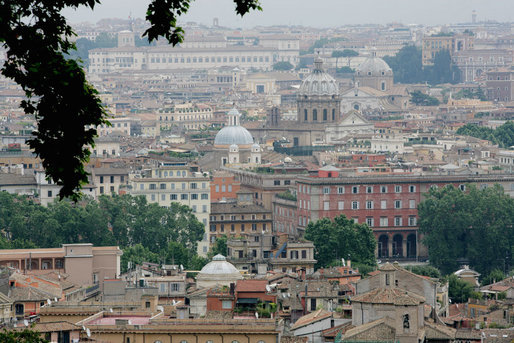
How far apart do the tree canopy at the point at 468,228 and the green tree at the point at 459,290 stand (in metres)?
17.1

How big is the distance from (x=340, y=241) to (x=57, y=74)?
5923 centimetres

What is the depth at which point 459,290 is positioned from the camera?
56.8 metres

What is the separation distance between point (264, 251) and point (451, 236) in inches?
698

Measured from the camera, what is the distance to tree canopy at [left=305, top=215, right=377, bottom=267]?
70.6m

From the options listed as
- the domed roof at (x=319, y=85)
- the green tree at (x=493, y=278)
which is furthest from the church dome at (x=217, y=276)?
the domed roof at (x=319, y=85)

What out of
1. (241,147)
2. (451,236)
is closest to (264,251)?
(451,236)

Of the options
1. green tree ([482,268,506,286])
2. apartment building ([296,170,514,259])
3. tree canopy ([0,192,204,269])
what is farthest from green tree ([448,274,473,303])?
apartment building ([296,170,514,259])

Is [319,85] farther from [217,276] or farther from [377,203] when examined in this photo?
[217,276]

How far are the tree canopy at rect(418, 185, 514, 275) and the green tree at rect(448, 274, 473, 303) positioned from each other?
56.1 feet

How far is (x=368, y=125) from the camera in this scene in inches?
5640

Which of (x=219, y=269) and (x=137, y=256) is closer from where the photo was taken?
(x=219, y=269)

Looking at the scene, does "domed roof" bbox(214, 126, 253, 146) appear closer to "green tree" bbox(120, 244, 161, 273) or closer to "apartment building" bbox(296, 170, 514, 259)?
"apartment building" bbox(296, 170, 514, 259)

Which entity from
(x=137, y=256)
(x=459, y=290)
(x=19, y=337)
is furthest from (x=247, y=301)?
(x=137, y=256)

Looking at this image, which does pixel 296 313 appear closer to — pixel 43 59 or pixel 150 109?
pixel 43 59
